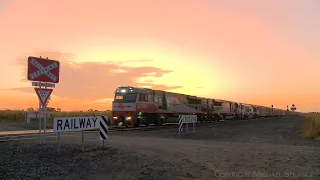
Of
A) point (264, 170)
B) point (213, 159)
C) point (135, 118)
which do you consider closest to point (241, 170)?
point (264, 170)

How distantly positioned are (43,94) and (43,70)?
43.2 inches

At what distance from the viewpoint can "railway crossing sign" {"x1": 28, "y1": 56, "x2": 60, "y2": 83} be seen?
13.9 meters

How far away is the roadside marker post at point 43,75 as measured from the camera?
45.7 feet

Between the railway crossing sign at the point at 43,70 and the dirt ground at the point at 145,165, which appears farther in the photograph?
the railway crossing sign at the point at 43,70

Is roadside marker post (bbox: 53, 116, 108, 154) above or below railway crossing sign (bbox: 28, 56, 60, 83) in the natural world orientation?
below

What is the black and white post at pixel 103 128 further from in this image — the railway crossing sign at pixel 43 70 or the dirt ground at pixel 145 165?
the railway crossing sign at pixel 43 70

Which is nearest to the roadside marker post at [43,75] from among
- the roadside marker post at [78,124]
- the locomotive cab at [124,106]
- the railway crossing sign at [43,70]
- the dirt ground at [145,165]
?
the railway crossing sign at [43,70]

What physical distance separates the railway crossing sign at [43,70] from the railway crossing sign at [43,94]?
18.0 inches

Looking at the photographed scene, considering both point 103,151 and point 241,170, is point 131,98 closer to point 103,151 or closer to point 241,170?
point 103,151

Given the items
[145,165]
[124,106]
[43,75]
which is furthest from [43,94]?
[124,106]

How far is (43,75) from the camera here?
14305mm

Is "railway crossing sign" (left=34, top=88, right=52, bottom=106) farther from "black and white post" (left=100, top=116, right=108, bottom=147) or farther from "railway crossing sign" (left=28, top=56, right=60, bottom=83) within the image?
"black and white post" (left=100, top=116, right=108, bottom=147)

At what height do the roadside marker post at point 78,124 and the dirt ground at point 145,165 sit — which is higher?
the roadside marker post at point 78,124

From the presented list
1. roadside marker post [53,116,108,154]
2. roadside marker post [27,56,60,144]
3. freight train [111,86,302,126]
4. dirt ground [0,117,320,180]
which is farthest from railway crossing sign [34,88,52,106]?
freight train [111,86,302,126]
